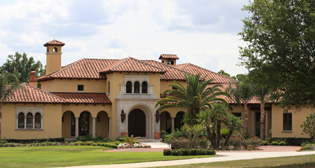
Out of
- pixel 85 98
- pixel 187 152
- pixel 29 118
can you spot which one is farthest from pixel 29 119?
pixel 187 152

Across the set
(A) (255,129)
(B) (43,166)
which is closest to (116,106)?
(A) (255,129)

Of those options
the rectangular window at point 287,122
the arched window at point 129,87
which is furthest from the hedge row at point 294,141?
the arched window at point 129,87

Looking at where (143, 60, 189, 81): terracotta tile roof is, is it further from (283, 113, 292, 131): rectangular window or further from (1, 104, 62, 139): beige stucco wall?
(283, 113, 292, 131): rectangular window

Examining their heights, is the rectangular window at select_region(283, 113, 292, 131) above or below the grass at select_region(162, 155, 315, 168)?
above

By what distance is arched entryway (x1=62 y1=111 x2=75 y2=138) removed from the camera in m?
50.8

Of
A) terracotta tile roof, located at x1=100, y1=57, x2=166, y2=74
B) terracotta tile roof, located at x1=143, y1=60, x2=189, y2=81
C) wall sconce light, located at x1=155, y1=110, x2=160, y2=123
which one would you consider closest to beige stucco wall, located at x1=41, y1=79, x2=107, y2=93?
terracotta tile roof, located at x1=100, y1=57, x2=166, y2=74

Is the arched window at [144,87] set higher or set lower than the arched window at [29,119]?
higher

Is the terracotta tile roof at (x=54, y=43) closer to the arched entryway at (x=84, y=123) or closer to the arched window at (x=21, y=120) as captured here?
the arched entryway at (x=84, y=123)

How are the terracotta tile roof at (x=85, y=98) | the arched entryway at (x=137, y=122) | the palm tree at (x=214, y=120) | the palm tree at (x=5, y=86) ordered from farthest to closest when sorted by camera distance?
1. the arched entryway at (x=137, y=122)
2. the terracotta tile roof at (x=85, y=98)
3. the palm tree at (x=5, y=86)
4. the palm tree at (x=214, y=120)

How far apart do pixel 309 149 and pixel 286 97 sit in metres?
11.1

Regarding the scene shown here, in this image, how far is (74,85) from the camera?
51219mm

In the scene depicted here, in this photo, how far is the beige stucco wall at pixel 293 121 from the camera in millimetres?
45169

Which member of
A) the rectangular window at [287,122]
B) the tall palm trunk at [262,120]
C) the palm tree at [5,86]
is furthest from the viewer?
the tall palm trunk at [262,120]

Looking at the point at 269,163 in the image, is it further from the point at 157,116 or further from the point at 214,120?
the point at 157,116
